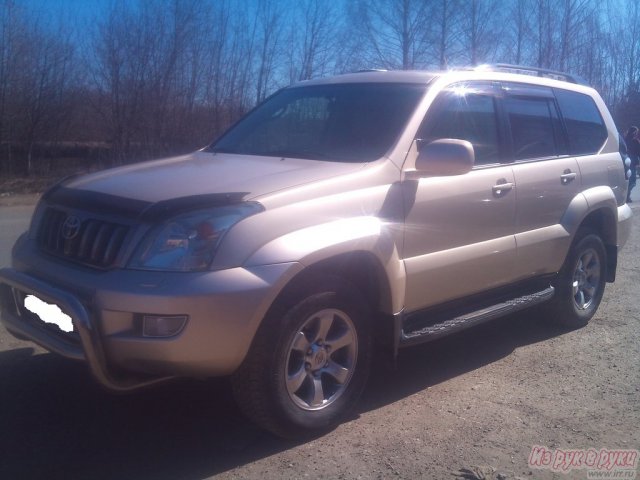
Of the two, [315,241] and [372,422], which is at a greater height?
[315,241]

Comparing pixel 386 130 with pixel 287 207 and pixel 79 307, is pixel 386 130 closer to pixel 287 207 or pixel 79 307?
pixel 287 207

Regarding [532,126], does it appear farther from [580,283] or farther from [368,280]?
[368,280]

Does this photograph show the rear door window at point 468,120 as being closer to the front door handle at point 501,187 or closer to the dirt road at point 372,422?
the front door handle at point 501,187

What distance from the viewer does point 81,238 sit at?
3.45 metres

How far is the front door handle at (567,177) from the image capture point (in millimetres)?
5223

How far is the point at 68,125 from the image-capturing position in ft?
62.5


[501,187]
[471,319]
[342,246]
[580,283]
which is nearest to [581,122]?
[580,283]

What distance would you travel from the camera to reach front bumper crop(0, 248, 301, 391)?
306 cm

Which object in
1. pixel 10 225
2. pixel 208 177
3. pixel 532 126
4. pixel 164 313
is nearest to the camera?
pixel 164 313

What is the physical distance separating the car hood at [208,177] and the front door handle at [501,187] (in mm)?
1138

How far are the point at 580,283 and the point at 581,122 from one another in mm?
1350

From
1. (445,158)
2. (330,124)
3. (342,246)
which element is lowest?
(342,246)

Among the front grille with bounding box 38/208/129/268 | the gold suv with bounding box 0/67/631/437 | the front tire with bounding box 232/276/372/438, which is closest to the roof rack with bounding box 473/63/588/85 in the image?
the gold suv with bounding box 0/67/631/437

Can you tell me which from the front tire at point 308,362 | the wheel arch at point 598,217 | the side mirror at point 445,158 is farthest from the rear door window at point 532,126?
the front tire at point 308,362
